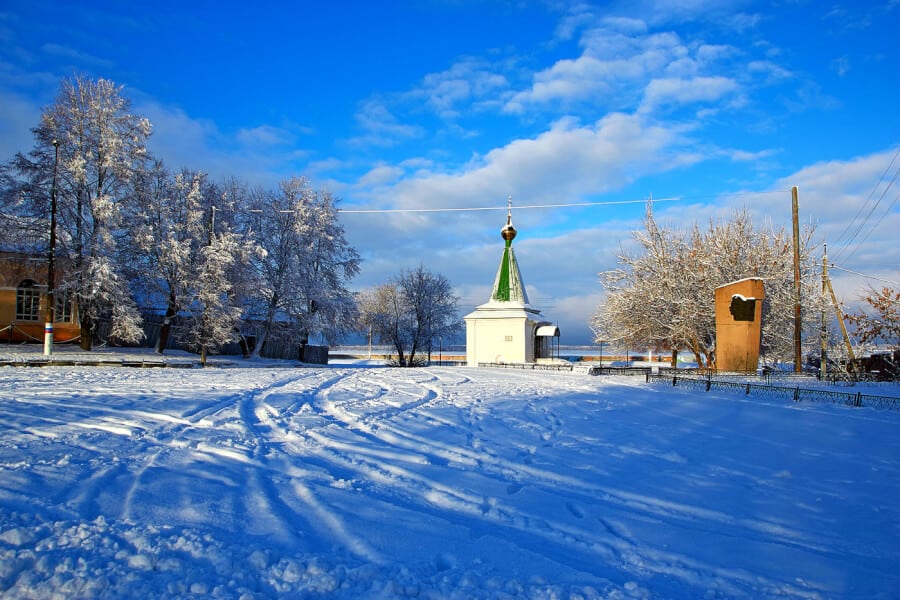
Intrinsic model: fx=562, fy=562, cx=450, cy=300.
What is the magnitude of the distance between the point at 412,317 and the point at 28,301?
87.1 feet

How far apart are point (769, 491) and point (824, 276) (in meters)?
25.7

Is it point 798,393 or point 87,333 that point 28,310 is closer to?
point 87,333

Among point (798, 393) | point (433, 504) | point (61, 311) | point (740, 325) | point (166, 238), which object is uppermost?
point (166, 238)

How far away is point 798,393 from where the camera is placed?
1413 centimetres

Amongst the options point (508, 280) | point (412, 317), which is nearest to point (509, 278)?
point (508, 280)

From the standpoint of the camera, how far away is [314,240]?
37375 mm

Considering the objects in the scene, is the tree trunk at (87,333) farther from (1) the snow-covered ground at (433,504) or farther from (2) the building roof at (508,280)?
(2) the building roof at (508,280)

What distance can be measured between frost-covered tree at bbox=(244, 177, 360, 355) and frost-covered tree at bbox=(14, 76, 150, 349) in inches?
305

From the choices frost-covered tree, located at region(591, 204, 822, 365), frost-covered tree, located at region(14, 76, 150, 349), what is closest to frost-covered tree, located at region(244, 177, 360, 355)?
frost-covered tree, located at region(14, 76, 150, 349)

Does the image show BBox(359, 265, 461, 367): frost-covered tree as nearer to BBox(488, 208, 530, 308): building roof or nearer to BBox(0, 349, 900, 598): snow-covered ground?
BBox(488, 208, 530, 308): building roof

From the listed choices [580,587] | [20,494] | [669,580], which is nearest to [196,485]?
[20,494]

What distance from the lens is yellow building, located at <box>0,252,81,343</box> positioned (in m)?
28.1

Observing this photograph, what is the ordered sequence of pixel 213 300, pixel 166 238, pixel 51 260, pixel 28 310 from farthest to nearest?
pixel 28 310, pixel 166 238, pixel 213 300, pixel 51 260

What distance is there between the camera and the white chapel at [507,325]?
37.5 m
